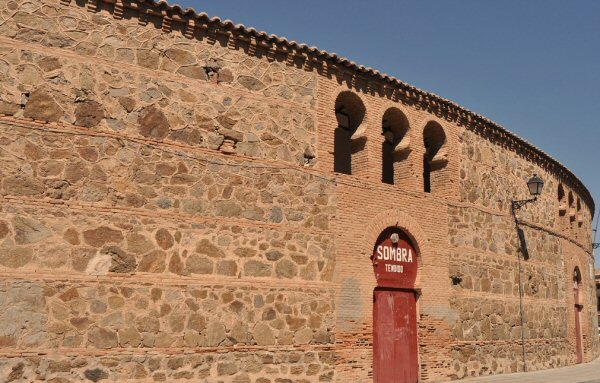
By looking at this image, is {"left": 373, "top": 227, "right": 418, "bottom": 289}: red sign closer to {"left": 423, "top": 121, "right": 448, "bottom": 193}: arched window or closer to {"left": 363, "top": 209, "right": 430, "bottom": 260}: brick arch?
{"left": 363, "top": 209, "right": 430, "bottom": 260}: brick arch

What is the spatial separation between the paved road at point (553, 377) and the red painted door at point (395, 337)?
56.8 inches

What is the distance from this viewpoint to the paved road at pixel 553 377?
13.5 m

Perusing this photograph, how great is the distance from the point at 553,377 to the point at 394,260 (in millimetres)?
5384

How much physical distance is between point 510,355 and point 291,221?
7668 mm

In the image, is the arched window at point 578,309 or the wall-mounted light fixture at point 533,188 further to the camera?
the arched window at point 578,309

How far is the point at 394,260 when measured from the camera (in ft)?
41.6

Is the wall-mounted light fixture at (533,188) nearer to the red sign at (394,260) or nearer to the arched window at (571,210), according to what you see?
the red sign at (394,260)

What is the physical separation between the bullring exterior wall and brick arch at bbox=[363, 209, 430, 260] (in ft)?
0.15

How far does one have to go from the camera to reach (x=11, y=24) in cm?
879

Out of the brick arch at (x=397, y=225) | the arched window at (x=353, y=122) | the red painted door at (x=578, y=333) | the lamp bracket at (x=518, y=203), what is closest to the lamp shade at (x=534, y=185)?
the lamp bracket at (x=518, y=203)

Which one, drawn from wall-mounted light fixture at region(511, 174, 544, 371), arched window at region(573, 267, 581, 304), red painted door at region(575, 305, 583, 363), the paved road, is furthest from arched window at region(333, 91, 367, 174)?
red painted door at region(575, 305, 583, 363)

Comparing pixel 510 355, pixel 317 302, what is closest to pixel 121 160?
pixel 317 302

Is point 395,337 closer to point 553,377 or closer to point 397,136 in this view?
point 397,136

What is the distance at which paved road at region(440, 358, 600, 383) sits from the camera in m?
13.5
